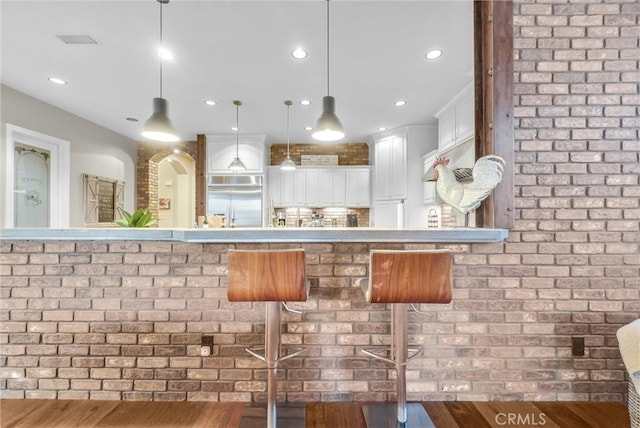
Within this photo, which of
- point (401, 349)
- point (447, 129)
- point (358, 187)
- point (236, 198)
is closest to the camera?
point (401, 349)

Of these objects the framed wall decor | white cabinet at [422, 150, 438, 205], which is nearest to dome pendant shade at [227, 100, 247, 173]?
the framed wall decor

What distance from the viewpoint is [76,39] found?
2.51 m

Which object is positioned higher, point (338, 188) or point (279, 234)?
point (338, 188)

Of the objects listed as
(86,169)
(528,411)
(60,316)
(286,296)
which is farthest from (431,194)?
(86,169)

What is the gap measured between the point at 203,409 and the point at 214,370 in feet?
0.66

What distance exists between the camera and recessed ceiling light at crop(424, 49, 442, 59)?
266 cm

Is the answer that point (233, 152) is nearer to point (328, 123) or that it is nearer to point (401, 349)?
point (328, 123)

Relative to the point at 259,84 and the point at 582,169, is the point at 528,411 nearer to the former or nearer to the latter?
the point at 582,169

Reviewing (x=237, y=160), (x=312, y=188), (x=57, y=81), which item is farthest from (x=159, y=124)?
(x=312, y=188)

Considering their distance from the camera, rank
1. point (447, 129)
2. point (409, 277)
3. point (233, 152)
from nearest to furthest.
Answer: point (409, 277) → point (447, 129) → point (233, 152)

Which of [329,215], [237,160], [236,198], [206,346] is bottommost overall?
[206,346]

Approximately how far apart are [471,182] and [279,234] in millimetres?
1119

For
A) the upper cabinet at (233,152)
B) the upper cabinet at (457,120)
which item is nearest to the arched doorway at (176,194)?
the upper cabinet at (233,152)

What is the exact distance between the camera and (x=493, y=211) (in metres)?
1.72
